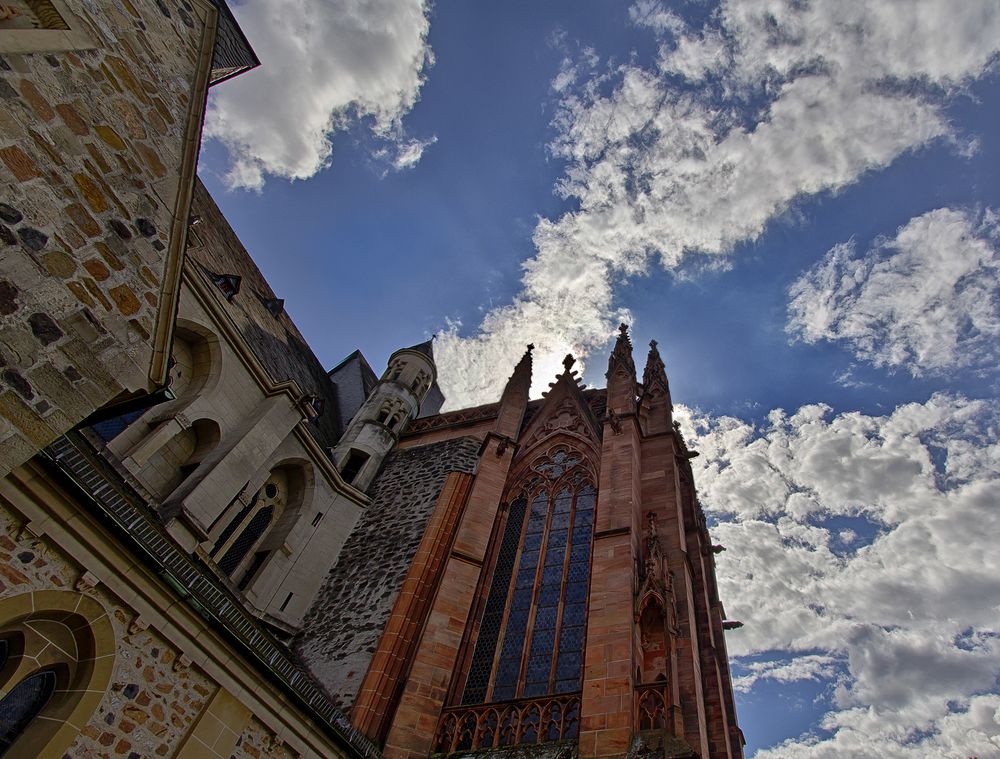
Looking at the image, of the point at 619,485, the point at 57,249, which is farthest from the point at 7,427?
the point at 619,485

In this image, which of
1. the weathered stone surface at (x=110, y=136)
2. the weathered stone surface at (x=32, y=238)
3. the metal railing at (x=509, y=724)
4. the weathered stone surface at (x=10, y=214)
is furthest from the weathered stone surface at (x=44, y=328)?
the metal railing at (x=509, y=724)

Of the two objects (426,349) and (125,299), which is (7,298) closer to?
(125,299)

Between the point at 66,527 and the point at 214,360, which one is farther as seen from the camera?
the point at 214,360

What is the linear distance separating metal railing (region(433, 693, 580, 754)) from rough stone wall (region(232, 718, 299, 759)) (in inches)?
115

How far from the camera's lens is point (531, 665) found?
1123 cm

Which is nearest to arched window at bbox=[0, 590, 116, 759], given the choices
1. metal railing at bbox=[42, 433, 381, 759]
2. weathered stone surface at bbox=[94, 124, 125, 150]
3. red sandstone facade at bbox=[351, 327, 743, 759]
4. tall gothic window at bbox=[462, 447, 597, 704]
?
metal railing at bbox=[42, 433, 381, 759]

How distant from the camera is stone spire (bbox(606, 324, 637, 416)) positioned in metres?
15.9

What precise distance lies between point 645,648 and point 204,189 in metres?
15.8

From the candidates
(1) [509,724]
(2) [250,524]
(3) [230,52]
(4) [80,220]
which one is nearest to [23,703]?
(4) [80,220]

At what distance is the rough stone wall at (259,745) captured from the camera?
7234mm

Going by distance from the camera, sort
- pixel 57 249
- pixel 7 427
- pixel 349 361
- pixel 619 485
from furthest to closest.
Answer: pixel 349 361, pixel 619 485, pixel 57 249, pixel 7 427

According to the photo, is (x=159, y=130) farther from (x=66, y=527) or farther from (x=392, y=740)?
(x=392, y=740)

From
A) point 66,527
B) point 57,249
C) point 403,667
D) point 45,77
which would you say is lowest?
point 66,527

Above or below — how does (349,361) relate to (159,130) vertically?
above
